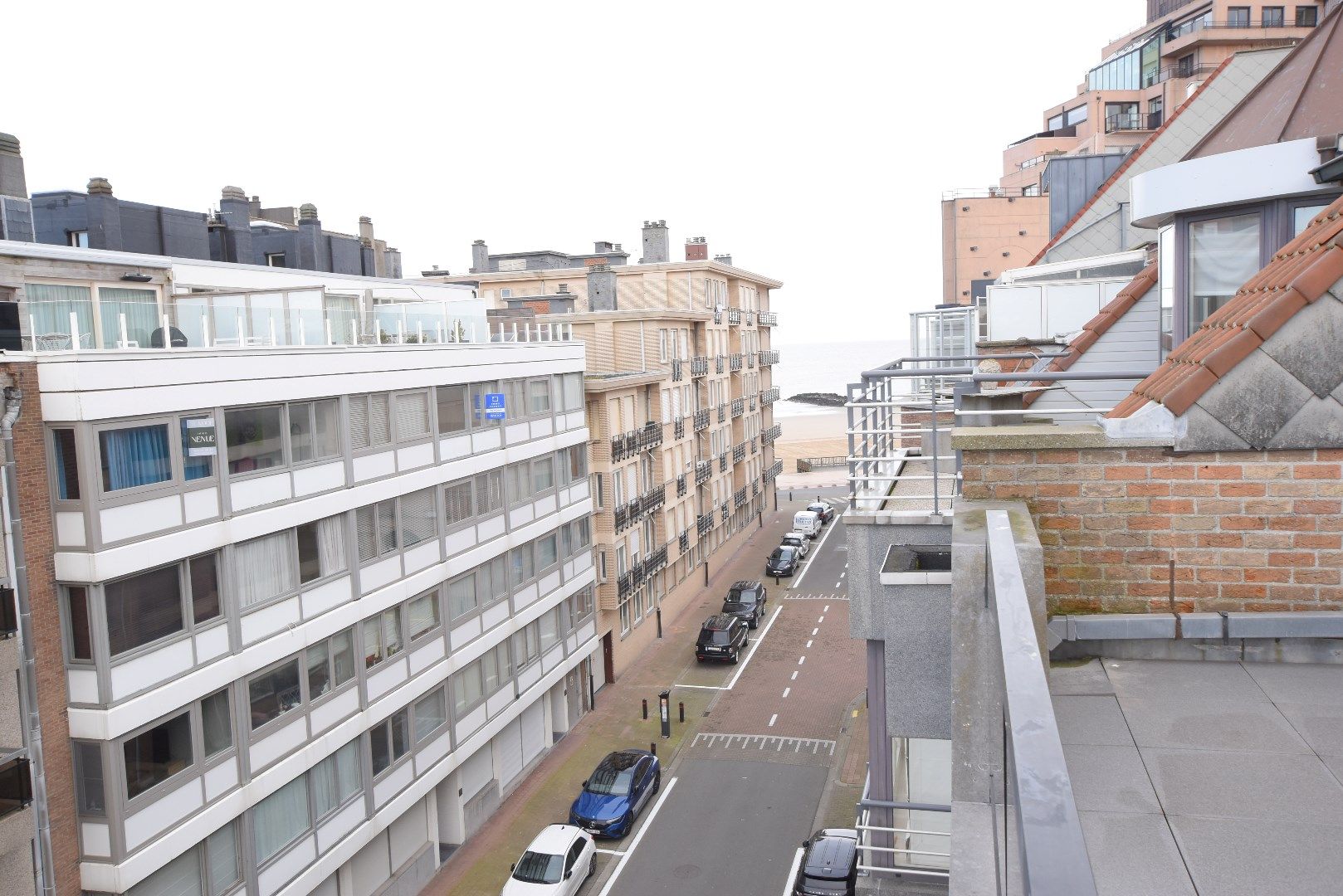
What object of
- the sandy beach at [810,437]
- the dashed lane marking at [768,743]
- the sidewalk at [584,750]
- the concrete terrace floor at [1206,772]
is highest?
the concrete terrace floor at [1206,772]

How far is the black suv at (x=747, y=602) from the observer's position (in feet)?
161

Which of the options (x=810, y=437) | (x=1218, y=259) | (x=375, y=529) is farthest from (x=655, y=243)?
(x=810, y=437)

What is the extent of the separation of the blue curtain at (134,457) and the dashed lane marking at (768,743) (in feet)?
74.0

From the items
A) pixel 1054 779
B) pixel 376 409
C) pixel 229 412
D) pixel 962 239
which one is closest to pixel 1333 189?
pixel 1054 779

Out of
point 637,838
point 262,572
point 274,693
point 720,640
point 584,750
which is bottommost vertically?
point 637,838

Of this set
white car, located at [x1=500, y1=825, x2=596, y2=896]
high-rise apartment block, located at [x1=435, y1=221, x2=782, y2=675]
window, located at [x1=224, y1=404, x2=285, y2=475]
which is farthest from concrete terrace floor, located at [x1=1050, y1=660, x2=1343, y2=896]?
high-rise apartment block, located at [x1=435, y1=221, x2=782, y2=675]

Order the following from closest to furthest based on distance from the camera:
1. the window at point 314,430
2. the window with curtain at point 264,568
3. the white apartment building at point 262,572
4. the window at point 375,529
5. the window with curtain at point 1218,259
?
the window with curtain at point 1218,259, the white apartment building at point 262,572, the window with curtain at point 264,568, the window at point 314,430, the window at point 375,529

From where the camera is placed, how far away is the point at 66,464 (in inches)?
648

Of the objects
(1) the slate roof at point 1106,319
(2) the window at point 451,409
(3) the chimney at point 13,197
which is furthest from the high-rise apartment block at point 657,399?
(1) the slate roof at point 1106,319

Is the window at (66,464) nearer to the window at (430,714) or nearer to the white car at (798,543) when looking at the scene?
the window at (430,714)

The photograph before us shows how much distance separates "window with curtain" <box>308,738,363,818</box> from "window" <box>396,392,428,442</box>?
7077 millimetres

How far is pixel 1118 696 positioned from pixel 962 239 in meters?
72.3

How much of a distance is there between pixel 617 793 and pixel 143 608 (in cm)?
1646

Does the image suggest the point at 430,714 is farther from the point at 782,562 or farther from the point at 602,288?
the point at 782,562
